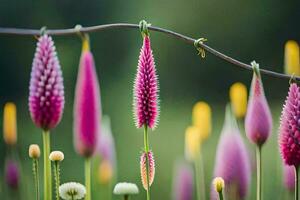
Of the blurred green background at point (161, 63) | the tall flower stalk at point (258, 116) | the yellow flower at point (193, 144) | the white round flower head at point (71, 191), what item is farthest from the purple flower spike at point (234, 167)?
the blurred green background at point (161, 63)

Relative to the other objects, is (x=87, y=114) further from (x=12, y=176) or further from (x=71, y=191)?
(x=12, y=176)

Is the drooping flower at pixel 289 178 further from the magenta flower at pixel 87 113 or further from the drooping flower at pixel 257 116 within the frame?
the magenta flower at pixel 87 113

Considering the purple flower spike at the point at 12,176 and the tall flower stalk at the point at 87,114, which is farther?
the purple flower spike at the point at 12,176

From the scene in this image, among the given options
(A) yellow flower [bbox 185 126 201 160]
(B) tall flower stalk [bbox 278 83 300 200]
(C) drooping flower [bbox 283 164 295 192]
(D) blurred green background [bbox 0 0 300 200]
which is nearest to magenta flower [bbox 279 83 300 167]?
(B) tall flower stalk [bbox 278 83 300 200]

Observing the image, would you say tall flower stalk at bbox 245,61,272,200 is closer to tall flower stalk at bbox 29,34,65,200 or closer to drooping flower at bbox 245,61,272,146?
drooping flower at bbox 245,61,272,146

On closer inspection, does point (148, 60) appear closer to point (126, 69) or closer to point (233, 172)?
point (233, 172)

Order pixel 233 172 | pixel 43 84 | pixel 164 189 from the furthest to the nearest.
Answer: pixel 164 189 → pixel 233 172 → pixel 43 84

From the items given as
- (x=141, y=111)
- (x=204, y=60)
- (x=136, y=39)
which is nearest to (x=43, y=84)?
(x=141, y=111)
